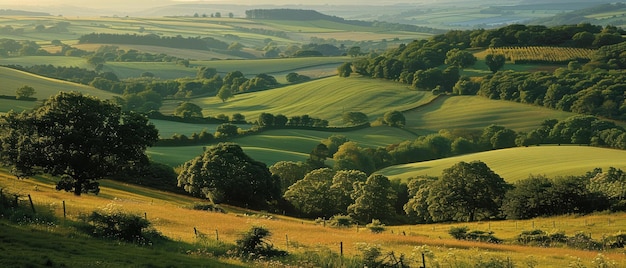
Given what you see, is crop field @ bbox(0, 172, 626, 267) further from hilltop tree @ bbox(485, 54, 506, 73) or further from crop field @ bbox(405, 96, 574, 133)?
hilltop tree @ bbox(485, 54, 506, 73)

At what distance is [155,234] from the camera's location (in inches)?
1257

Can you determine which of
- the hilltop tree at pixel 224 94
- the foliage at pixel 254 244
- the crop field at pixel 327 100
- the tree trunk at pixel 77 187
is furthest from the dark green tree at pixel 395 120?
the foliage at pixel 254 244

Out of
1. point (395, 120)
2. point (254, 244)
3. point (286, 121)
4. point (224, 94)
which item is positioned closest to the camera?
point (254, 244)

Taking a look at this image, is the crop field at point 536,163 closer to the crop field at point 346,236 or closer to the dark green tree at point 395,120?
the crop field at point 346,236

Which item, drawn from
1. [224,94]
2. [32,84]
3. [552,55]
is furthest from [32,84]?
[552,55]

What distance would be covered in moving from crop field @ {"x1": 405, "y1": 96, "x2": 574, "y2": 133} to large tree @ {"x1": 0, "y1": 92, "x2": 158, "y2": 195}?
99.2 metres

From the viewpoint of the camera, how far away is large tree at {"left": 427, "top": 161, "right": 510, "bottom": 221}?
69062 millimetres

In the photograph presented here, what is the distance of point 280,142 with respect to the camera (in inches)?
4742

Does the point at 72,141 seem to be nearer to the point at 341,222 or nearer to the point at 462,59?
the point at 341,222

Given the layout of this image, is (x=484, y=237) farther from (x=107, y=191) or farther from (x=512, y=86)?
(x=512, y=86)

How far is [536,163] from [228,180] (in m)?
45.4

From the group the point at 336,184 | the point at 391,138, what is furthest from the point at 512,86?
the point at 336,184

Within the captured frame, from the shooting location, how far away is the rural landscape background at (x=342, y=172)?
3081 cm

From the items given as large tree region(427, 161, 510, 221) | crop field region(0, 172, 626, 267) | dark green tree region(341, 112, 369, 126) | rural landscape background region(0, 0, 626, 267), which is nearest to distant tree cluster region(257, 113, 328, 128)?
rural landscape background region(0, 0, 626, 267)
